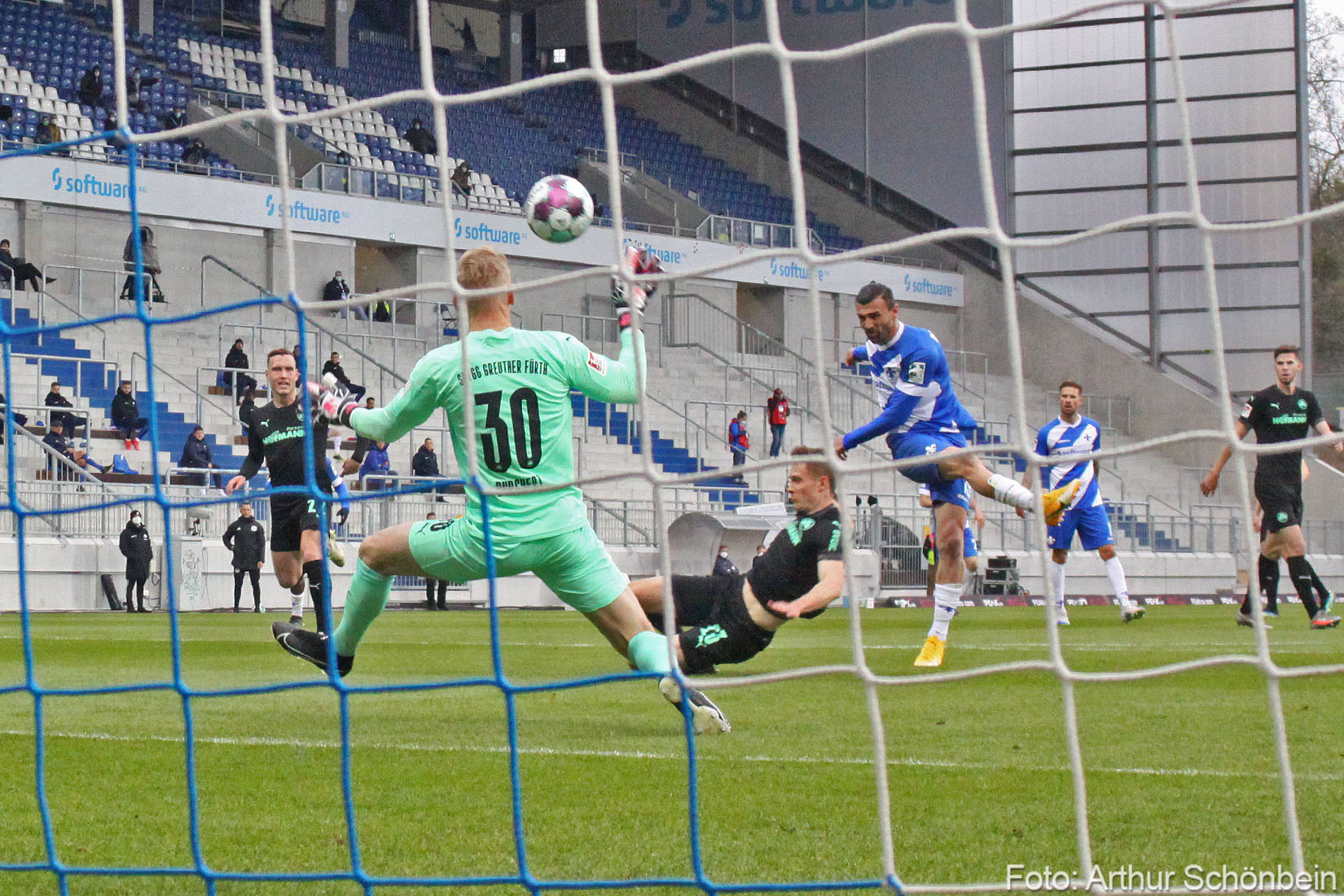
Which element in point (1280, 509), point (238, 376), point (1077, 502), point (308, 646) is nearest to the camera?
point (308, 646)

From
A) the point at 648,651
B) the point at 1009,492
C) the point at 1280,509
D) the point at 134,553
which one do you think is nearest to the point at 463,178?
the point at 134,553

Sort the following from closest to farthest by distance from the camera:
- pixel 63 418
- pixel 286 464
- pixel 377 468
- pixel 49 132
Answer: pixel 286 464, pixel 63 418, pixel 377 468, pixel 49 132

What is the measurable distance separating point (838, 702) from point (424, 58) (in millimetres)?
4012

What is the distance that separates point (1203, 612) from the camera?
1800 centimetres

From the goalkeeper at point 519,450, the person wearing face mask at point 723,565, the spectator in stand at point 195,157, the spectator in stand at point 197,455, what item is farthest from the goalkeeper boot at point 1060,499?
the spectator in stand at point 195,157

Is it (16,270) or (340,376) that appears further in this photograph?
(16,270)

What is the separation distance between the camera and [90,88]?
87.3ft

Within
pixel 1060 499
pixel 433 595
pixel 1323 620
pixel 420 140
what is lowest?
pixel 433 595

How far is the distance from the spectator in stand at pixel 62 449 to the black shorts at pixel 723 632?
14302 millimetres

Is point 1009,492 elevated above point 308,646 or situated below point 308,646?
above

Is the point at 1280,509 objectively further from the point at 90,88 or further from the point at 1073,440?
the point at 90,88

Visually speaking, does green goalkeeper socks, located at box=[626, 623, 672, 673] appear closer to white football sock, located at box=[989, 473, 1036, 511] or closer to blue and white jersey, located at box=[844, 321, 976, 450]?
blue and white jersey, located at box=[844, 321, 976, 450]

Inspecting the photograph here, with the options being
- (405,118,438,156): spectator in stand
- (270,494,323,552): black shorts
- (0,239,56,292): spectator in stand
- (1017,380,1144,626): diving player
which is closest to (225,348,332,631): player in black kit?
(270,494,323,552): black shorts

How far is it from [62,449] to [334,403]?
51.3 ft
